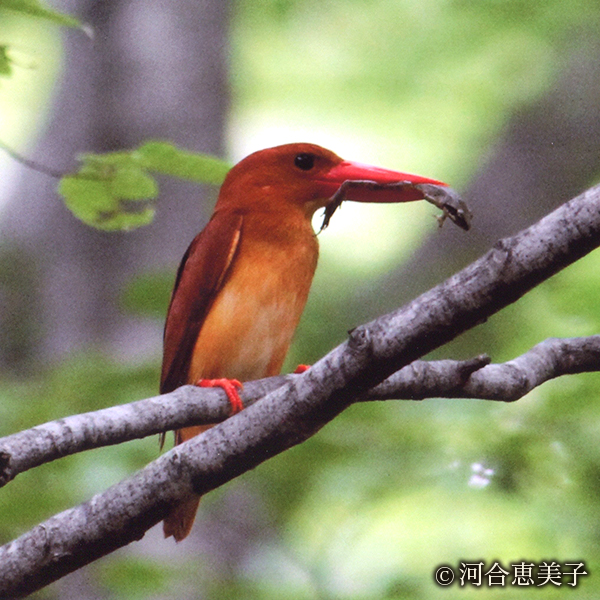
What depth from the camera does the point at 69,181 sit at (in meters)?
2.47

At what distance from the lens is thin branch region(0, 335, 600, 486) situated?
189 cm

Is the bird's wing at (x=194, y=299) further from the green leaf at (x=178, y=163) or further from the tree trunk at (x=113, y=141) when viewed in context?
the tree trunk at (x=113, y=141)

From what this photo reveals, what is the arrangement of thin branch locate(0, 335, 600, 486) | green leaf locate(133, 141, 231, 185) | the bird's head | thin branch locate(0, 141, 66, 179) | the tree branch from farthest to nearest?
1. the bird's head
2. green leaf locate(133, 141, 231, 185)
3. thin branch locate(0, 141, 66, 179)
4. thin branch locate(0, 335, 600, 486)
5. the tree branch

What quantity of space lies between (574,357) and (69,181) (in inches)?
53.5

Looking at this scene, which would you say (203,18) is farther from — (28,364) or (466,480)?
(466,480)

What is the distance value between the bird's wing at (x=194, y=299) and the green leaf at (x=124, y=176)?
2.07 feet

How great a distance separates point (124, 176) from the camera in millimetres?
2422

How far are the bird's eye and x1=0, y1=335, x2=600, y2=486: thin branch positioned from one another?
119 centimetres

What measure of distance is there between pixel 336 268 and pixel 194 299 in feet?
9.36

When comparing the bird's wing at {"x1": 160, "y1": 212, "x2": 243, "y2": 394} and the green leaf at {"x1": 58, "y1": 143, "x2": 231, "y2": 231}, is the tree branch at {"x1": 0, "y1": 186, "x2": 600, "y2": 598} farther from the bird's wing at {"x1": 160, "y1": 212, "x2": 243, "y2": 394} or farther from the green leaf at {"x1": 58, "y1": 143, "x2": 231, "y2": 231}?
the bird's wing at {"x1": 160, "y1": 212, "x2": 243, "y2": 394}

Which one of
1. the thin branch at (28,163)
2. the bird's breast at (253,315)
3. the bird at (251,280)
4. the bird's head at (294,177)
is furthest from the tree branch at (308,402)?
the bird's head at (294,177)

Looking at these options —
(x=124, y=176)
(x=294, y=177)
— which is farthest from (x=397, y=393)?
(x=294, y=177)

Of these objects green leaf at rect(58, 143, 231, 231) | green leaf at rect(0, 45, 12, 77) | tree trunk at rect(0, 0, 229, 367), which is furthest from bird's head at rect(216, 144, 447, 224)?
tree trunk at rect(0, 0, 229, 367)

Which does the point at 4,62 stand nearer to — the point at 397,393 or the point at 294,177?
the point at 397,393
